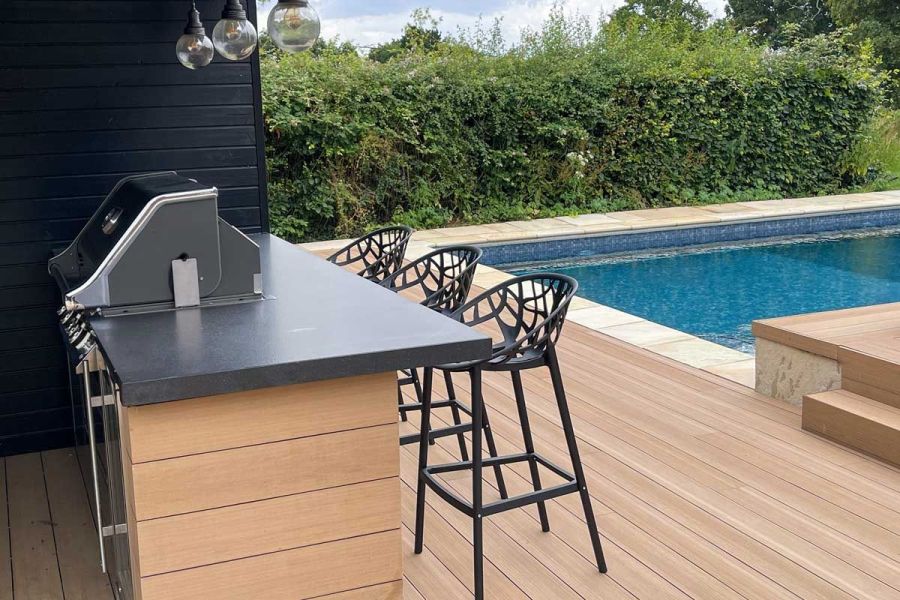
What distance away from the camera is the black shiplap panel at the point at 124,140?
3.79 meters

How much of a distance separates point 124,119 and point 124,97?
0.31 feet

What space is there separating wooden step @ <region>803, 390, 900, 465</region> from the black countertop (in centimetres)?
205

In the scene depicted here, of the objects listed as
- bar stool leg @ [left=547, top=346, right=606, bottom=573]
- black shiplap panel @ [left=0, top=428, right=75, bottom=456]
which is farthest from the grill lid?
black shiplap panel @ [left=0, top=428, right=75, bottom=456]

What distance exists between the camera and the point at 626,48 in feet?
35.3

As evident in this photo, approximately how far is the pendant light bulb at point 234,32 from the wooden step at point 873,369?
2782 millimetres

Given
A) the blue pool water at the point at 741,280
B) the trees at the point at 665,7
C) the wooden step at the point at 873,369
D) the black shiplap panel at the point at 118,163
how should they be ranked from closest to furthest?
the wooden step at the point at 873,369 → the black shiplap panel at the point at 118,163 → the blue pool water at the point at 741,280 → the trees at the point at 665,7

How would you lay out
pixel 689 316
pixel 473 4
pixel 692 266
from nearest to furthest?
pixel 689 316
pixel 692 266
pixel 473 4

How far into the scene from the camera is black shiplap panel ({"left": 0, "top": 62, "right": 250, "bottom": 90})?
12.3ft

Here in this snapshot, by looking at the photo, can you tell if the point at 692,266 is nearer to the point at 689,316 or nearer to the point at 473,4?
the point at 689,316

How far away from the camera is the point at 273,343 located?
2236 millimetres

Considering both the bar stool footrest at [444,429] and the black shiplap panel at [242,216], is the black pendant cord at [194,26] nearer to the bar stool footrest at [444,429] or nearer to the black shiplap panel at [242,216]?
the black shiplap panel at [242,216]

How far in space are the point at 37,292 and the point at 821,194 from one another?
10014mm

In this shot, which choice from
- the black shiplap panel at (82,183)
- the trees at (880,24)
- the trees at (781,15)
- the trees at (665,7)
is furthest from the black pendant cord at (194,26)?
the trees at (781,15)

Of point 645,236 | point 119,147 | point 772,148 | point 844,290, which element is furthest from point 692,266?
point 119,147
